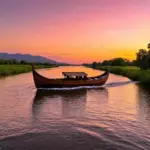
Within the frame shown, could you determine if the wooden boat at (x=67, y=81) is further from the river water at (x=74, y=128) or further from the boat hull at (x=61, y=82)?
the river water at (x=74, y=128)

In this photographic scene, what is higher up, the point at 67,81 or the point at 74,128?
the point at 67,81

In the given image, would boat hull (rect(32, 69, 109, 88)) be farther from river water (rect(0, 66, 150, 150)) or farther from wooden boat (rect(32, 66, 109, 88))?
river water (rect(0, 66, 150, 150))

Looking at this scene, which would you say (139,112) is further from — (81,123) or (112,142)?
(112,142)

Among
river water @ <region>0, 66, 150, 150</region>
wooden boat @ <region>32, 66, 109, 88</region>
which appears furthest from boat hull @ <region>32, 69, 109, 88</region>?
river water @ <region>0, 66, 150, 150</region>

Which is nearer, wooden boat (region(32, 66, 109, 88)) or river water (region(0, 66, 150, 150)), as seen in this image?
river water (region(0, 66, 150, 150))

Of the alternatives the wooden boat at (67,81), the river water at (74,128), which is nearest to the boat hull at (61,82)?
the wooden boat at (67,81)

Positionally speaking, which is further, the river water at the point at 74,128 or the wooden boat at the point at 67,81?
the wooden boat at the point at 67,81

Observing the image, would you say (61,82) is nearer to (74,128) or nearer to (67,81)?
(67,81)

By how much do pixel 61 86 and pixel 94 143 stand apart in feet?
91.4

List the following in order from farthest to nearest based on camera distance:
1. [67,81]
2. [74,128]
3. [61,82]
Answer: [67,81]
[61,82]
[74,128]

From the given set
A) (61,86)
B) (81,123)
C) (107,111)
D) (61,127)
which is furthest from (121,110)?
(61,86)

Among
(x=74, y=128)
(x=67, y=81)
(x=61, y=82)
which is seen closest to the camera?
(x=74, y=128)

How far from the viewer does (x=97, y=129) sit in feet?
56.3

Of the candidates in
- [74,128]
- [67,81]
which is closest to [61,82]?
[67,81]
